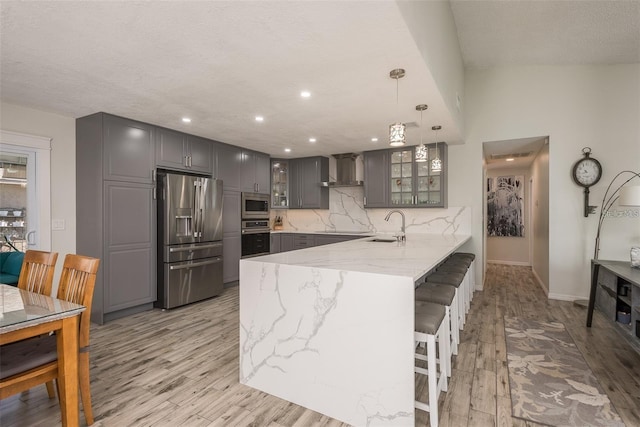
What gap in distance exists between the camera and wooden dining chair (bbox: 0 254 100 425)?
1.52 metres

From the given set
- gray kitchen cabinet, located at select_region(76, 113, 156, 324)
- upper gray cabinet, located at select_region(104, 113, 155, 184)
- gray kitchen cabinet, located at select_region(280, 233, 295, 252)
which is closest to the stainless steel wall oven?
gray kitchen cabinet, located at select_region(280, 233, 295, 252)

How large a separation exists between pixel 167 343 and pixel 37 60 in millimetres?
2423

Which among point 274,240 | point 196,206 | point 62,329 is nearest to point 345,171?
point 274,240

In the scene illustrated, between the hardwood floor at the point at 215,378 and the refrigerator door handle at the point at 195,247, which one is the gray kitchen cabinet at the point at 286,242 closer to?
the refrigerator door handle at the point at 195,247

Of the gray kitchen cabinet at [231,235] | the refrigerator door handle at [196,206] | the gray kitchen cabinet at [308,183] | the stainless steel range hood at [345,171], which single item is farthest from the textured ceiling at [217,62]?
the gray kitchen cabinet at [308,183]

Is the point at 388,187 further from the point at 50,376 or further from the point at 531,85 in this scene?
the point at 50,376

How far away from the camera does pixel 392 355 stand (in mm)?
1703

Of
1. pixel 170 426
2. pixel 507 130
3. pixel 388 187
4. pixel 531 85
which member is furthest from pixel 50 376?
pixel 531 85

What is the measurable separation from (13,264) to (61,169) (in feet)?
3.53

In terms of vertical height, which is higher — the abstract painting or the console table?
the abstract painting

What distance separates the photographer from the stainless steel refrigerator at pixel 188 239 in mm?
3877

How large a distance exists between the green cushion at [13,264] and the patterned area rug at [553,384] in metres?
4.27

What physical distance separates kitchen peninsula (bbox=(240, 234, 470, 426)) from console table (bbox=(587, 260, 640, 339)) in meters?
1.59

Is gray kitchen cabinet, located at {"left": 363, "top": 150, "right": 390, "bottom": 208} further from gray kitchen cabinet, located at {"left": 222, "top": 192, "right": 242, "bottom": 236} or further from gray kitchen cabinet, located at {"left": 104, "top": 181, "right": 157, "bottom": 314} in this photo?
gray kitchen cabinet, located at {"left": 104, "top": 181, "right": 157, "bottom": 314}
